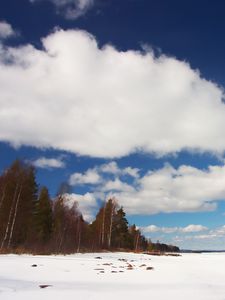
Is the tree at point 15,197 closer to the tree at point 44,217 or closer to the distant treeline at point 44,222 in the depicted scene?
the distant treeline at point 44,222

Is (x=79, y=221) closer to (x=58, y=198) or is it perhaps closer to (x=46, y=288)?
(x=58, y=198)

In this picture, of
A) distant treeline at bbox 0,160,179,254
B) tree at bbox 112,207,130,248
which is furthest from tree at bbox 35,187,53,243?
tree at bbox 112,207,130,248

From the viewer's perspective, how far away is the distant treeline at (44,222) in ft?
135

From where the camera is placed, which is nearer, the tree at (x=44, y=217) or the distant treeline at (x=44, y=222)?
the distant treeline at (x=44, y=222)

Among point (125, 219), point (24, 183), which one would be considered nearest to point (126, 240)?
point (125, 219)

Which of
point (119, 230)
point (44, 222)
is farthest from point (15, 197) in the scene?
point (119, 230)

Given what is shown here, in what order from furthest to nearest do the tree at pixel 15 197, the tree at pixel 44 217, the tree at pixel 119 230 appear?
the tree at pixel 119 230 < the tree at pixel 44 217 < the tree at pixel 15 197

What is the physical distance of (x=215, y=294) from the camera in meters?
10.8

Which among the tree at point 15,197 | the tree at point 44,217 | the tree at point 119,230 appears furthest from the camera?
the tree at point 119,230

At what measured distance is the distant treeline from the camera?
41.1 m

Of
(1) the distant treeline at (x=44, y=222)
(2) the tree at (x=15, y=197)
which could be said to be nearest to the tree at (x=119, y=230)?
(1) the distant treeline at (x=44, y=222)

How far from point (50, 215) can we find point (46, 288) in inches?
1969

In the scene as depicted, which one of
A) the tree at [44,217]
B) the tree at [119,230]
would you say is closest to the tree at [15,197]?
the tree at [44,217]

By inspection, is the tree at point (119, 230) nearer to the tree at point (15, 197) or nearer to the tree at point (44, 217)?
the tree at point (44, 217)
